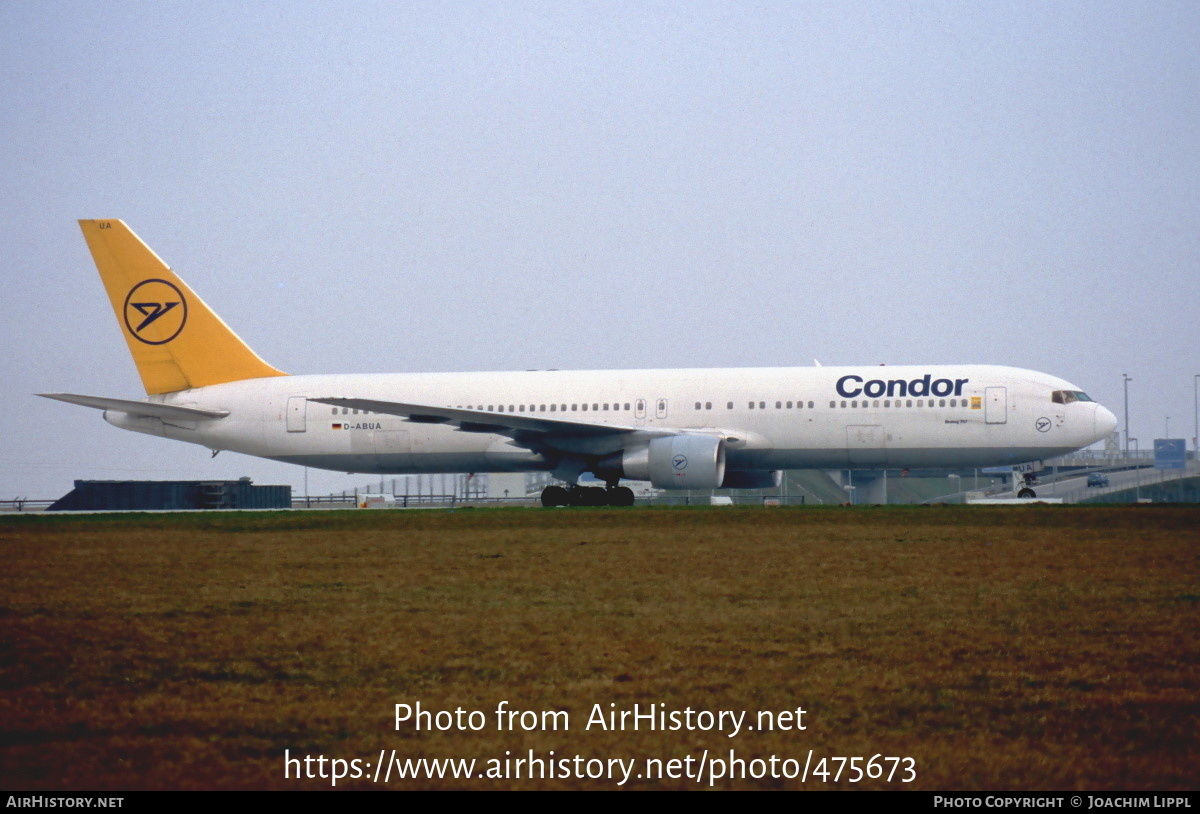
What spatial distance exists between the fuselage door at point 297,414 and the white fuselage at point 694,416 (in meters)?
0.03

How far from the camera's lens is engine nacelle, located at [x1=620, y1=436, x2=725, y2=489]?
28141 mm

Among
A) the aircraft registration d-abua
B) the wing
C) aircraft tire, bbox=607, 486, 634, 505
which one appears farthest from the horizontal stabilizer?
aircraft tire, bbox=607, 486, 634, 505

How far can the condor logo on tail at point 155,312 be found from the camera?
3441cm

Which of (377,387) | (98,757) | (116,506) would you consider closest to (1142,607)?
(98,757)

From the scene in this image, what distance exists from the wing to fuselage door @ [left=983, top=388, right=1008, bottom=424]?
795 centimetres

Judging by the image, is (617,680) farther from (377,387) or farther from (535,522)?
(377,387)

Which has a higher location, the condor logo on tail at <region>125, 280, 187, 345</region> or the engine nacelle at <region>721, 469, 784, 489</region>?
the condor logo on tail at <region>125, 280, 187, 345</region>

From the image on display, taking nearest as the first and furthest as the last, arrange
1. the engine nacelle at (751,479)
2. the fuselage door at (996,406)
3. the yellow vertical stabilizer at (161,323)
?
the fuselage door at (996,406), the engine nacelle at (751,479), the yellow vertical stabilizer at (161,323)

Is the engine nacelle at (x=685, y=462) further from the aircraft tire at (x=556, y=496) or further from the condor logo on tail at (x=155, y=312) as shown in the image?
the condor logo on tail at (x=155, y=312)

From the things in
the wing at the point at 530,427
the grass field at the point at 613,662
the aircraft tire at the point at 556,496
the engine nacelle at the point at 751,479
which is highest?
the wing at the point at 530,427

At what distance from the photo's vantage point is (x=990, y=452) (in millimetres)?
Answer: 29109

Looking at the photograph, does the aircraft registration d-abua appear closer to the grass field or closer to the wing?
the wing

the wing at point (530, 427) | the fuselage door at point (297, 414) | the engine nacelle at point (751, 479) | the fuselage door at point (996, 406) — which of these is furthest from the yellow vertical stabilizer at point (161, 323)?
the fuselage door at point (996, 406)

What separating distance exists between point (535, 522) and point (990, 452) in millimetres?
12957
